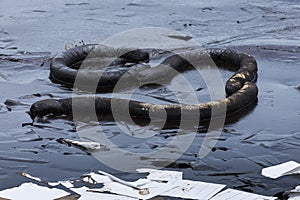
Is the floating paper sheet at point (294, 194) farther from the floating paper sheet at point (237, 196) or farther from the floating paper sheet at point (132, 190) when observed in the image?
the floating paper sheet at point (237, 196)

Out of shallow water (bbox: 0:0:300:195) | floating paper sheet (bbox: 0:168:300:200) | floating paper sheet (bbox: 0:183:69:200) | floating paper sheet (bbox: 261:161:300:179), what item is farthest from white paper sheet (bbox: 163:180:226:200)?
floating paper sheet (bbox: 0:183:69:200)

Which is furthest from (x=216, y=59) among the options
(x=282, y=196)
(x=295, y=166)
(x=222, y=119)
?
(x=282, y=196)

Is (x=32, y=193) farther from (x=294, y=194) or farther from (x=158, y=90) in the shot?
(x=158, y=90)

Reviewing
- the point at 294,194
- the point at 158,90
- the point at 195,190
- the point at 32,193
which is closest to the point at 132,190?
the point at 195,190

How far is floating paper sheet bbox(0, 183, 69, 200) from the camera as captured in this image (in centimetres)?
461

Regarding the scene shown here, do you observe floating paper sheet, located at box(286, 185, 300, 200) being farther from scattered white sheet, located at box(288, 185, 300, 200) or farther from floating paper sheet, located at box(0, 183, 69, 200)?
floating paper sheet, located at box(0, 183, 69, 200)

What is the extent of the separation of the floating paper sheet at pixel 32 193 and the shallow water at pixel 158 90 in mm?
168

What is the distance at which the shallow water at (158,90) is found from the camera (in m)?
5.24

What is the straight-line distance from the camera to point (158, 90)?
23.9 feet

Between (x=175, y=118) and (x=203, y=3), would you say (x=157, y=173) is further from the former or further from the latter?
(x=203, y=3)

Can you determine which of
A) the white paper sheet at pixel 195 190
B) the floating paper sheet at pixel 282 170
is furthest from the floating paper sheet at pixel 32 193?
the floating paper sheet at pixel 282 170

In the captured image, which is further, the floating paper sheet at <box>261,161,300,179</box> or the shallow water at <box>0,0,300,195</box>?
the shallow water at <box>0,0,300,195</box>

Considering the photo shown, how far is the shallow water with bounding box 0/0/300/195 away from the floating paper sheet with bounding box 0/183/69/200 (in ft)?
0.55

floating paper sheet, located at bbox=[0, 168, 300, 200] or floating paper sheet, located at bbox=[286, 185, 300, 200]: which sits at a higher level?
floating paper sheet, located at bbox=[286, 185, 300, 200]
